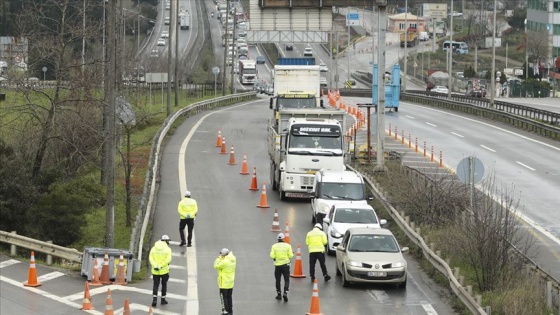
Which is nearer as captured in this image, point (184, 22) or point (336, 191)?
point (336, 191)

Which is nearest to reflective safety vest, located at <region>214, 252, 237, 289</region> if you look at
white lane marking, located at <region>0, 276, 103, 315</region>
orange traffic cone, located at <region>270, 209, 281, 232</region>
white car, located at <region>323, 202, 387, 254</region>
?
white lane marking, located at <region>0, 276, 103, 315</region>

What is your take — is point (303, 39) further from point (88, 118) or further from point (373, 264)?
point (373, 264)

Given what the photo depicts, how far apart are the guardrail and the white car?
6190mm

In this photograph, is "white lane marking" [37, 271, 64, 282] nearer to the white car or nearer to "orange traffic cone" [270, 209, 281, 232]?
the white car

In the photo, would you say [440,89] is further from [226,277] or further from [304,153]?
[226,277]

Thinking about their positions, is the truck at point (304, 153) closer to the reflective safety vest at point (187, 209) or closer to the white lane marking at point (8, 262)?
the reflective safety vest at point (187, 209)

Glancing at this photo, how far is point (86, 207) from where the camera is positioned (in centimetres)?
3253

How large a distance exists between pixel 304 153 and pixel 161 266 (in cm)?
1473

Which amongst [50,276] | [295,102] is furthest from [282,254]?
[295,102]

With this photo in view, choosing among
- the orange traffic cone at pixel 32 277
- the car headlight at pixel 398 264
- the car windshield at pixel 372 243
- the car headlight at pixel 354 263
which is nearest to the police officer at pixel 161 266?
the orange traffic cone at pixel 32 277

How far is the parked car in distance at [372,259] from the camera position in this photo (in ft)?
81.4

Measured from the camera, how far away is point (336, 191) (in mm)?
32938

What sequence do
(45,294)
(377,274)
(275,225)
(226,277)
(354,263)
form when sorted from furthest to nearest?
(275,225) → (354,263) → (377,274) → (45,294) → (226,277)

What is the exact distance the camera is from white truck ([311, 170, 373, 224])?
32531 millimetres
